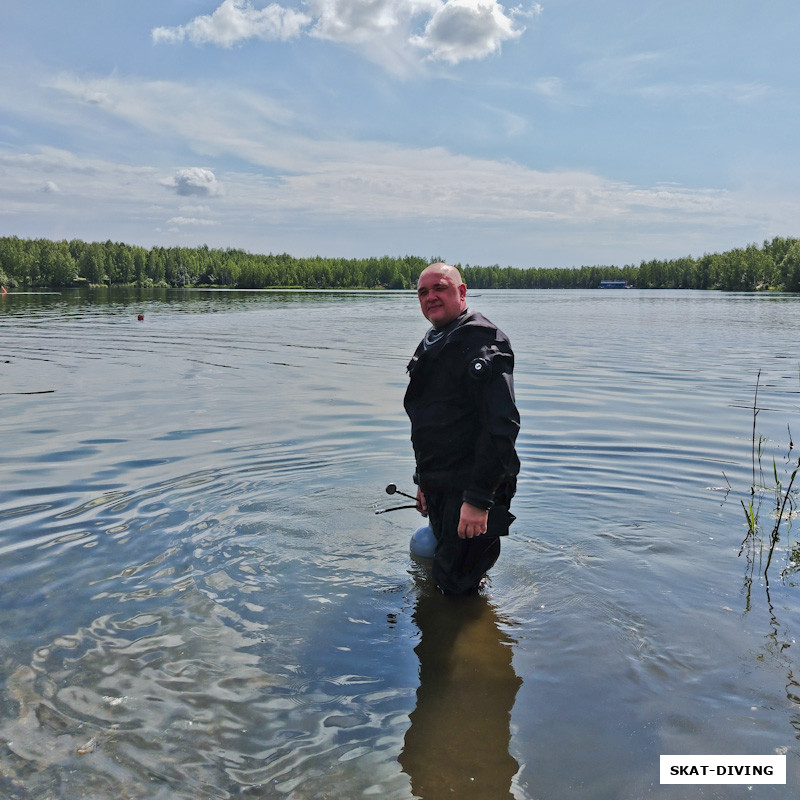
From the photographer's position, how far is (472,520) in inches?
187

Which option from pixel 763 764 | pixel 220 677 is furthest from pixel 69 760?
pixel 763 764

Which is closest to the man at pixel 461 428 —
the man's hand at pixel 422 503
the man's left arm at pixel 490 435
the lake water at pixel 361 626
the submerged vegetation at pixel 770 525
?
the man's left arm at pixel 490 435

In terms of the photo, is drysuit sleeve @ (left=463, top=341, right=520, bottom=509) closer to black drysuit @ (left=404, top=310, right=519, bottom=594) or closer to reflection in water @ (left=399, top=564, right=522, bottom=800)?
black drysuit @ (left=404, top=310, right=519, bottom=594)

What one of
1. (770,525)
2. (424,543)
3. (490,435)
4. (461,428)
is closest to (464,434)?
(461,428)

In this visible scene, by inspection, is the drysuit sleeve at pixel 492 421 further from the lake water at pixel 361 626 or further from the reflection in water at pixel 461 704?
the lake water at pixel 361 626

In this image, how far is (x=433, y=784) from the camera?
11.7 ft

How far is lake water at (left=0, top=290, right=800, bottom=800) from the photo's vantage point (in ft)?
12.1

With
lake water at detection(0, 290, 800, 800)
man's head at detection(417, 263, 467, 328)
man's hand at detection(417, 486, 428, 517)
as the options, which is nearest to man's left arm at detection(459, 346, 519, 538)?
man's head at detection(417, 263, 467, 328)

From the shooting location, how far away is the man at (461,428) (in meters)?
4.61

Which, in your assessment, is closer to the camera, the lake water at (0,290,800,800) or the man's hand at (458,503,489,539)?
the lake water at (0,290,800,800)

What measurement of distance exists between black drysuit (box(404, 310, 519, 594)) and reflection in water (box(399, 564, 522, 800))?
1.07 feet

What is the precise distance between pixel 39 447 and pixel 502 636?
877cm

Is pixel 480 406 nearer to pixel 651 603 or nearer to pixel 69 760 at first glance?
pixel 651 603

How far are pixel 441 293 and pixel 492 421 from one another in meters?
1.10
